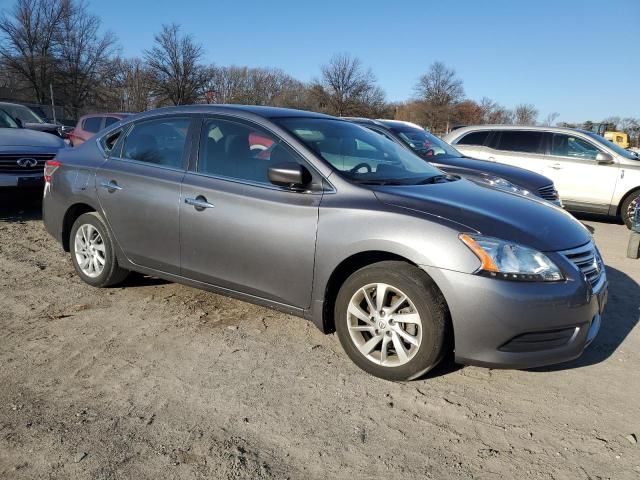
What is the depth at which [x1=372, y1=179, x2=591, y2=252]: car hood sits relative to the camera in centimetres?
310

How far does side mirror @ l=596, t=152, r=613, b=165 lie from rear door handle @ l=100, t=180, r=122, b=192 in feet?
28.4

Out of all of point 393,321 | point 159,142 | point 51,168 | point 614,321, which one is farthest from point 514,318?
point 51,168

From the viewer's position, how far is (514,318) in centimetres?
289

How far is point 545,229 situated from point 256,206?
191cm

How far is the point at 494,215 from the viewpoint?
3.28 metres

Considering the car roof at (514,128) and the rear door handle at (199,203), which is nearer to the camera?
the rear door handle at (199,203)

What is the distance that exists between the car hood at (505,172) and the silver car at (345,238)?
3380 mm

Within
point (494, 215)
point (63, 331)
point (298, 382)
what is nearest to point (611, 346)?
point (494, 215)

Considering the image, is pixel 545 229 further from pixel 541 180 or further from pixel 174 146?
pixel 541 180

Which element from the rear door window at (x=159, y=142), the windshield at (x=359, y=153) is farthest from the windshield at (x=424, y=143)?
the rear door window at (x=159, y=142)

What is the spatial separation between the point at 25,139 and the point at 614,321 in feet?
27.0

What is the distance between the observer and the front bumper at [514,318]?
114 inches

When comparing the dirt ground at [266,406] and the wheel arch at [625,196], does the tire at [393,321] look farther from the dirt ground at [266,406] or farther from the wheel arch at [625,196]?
the wheel arch at [625,196]

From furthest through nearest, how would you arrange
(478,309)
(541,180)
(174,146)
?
(541,180), (174,146), (478,309)
